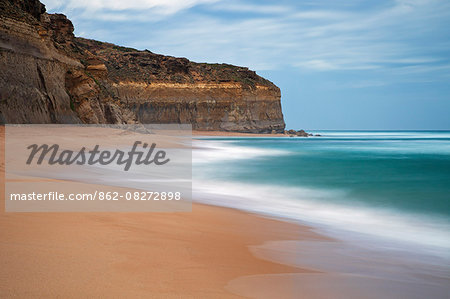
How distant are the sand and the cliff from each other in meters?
17.4

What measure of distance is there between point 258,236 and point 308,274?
1.27 m

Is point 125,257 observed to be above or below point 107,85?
below

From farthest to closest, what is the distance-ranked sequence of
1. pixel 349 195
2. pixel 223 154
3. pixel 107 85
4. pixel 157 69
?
pixel 157 69 < pixel 107 85 < pixel 223 154 < pixel 349 195

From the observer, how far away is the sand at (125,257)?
7.81ft

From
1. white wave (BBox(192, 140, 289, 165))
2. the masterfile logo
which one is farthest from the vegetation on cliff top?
the masterfile logo

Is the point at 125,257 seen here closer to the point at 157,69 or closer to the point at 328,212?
the point at 328,212

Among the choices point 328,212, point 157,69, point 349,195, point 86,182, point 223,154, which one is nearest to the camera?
point 328,212

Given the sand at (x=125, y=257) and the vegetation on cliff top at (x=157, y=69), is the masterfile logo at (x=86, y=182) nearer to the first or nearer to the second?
the sand at (x=125, y=257)

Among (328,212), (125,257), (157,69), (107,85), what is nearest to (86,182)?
(328,212)

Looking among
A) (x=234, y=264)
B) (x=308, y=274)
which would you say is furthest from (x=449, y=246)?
(x=234, y=264)

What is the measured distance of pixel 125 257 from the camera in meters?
2.94

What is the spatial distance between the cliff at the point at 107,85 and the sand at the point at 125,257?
1737 centimetres

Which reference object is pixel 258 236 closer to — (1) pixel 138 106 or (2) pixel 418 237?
(2) pixel 418 237

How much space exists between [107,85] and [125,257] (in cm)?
3407
